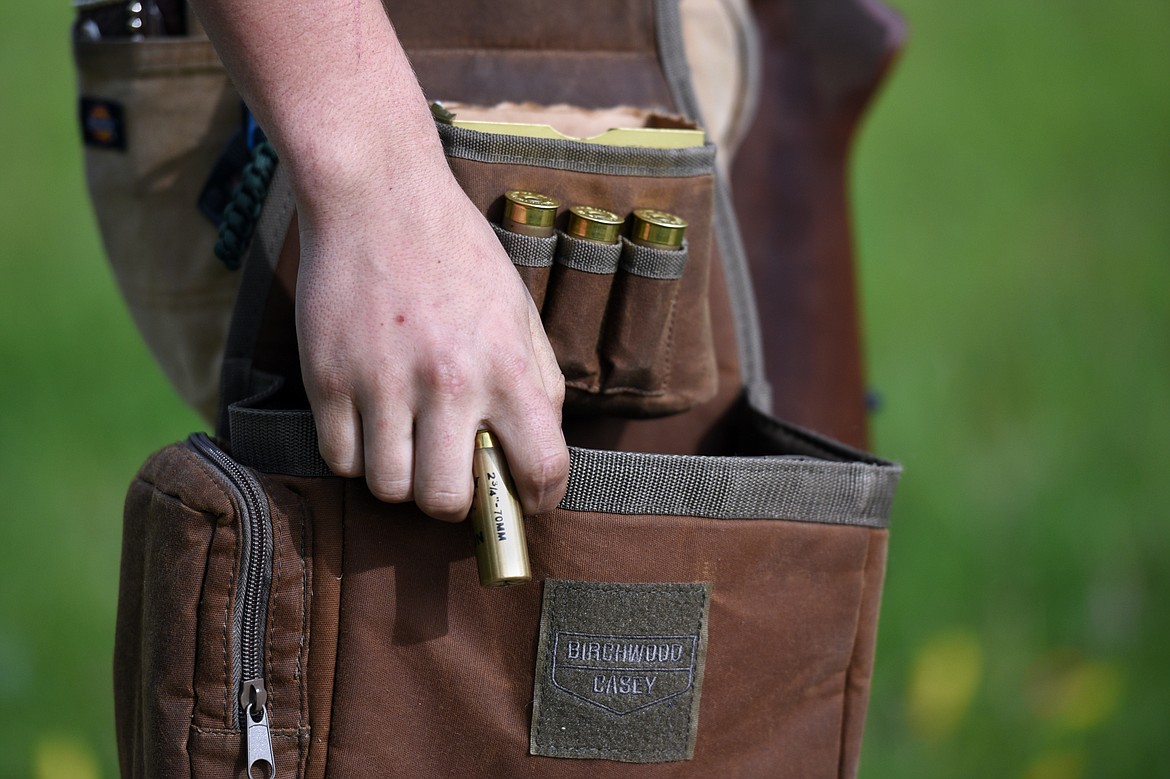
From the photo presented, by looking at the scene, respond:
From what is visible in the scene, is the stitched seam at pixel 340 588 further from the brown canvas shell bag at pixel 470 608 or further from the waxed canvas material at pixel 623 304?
the waxed canvas material at pixel 623 304

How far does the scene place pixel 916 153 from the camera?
5055 millimetres

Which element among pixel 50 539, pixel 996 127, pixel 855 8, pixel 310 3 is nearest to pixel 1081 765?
pixel 855 8

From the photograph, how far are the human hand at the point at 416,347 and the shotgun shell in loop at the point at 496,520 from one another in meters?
0.02

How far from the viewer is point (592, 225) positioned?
44.1 inches

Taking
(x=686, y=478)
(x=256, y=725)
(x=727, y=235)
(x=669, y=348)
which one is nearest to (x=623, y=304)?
(x=669, y=348)

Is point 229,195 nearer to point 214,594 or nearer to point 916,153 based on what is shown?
point 214,594

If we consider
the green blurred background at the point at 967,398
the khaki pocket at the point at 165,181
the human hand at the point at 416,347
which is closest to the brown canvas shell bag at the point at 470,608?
the human hand at the point at 416,347

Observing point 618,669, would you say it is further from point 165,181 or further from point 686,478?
point 165,181

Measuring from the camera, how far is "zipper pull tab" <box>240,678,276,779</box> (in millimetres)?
1032

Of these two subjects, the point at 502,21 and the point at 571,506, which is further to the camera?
the point at 502,21

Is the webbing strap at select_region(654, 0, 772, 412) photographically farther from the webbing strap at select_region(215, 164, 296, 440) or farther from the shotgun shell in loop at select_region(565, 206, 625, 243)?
the webbing strap at select_region(215, 164, 296, 440)

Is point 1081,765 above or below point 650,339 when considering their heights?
below

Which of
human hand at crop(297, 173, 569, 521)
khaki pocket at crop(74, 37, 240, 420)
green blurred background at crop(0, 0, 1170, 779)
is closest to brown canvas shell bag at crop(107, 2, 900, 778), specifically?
human hand at crop(297, 173, 569, 521)

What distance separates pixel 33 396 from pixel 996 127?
4.27 metres
